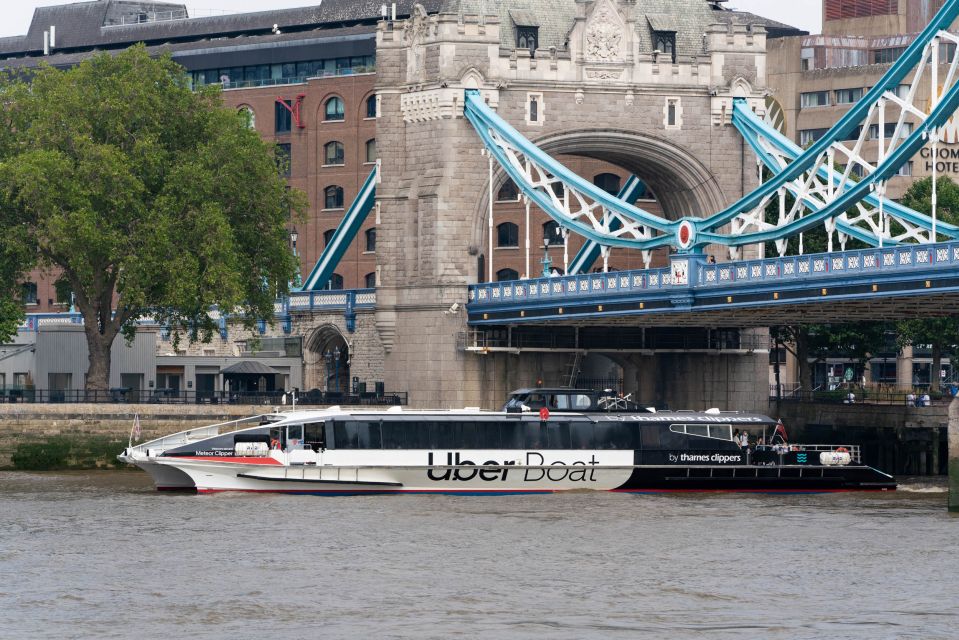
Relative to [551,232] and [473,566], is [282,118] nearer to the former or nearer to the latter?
[551,232]

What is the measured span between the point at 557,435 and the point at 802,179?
29.8m

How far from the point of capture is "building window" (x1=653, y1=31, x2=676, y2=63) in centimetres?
9888

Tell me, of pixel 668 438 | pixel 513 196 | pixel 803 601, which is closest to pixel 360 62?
pixel 513 196

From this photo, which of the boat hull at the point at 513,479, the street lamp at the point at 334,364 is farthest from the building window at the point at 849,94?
the boat hull at the point at 513,479

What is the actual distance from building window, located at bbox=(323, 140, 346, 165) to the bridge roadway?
122 feet

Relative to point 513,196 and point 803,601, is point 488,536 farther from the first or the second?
point 513,196

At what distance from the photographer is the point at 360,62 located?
13238cm

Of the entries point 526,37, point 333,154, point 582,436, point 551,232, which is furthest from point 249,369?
point 582,436

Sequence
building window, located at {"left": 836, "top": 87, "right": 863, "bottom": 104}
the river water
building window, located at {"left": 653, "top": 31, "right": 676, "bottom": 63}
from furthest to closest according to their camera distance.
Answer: building window, located at {"left": 836, "top": 87, "right": 863, "bottom": 104}
building window, located at {"left": 653, "top": 31, "right": 676, "bottom": 63}
the river water

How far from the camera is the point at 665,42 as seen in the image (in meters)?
99.1

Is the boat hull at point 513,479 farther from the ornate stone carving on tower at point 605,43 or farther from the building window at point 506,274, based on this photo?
the building window at point 506,274

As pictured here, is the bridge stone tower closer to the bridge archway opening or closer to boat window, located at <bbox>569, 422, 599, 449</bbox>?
the bridge archway opening

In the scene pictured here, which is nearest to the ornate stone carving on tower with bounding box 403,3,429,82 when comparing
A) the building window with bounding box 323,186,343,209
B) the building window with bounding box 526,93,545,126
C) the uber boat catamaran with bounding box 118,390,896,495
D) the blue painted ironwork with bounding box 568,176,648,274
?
the building window with bounding box 526,93,545,126

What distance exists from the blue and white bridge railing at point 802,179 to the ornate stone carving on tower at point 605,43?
510 centimetres
